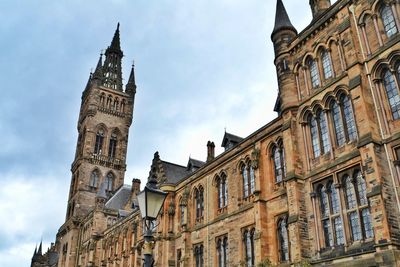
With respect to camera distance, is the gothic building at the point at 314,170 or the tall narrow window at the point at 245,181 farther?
the tall narrow window at the point at 245,181

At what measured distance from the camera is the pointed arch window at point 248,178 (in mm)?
26047

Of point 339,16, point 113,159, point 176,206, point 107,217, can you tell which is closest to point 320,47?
point 339,16

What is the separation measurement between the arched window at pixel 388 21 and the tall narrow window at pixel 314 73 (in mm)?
4495

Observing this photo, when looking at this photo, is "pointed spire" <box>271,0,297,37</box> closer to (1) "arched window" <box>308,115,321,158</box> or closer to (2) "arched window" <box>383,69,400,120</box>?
(1) "arched window" <box>308,115,321,158</box>

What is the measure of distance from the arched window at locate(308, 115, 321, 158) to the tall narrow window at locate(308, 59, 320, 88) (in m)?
1.90

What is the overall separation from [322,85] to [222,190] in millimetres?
11573

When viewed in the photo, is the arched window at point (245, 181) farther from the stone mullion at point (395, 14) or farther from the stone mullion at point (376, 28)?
the stone mullion at point (395, 14)

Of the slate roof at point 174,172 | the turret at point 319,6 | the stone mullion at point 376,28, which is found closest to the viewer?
the stone mullion at point 376,28

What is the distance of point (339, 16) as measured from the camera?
69.5ft

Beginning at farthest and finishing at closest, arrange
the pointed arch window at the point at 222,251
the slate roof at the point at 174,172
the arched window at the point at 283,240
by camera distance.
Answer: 1. the slate roof at the point at 174,172
2. the pointed arch window at the point at 222,251
3. the arched window at the point at 283,240

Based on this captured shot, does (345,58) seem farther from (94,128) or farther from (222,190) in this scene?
(94,128)

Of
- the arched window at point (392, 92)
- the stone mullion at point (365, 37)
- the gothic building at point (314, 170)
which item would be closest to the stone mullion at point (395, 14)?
the gothic building at point (314, 170)

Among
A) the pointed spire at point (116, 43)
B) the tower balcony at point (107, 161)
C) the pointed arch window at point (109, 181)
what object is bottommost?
the pointed arch window at point (109, 181)

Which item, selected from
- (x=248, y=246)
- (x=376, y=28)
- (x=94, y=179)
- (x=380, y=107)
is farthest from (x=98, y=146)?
(x=380, y=107)
